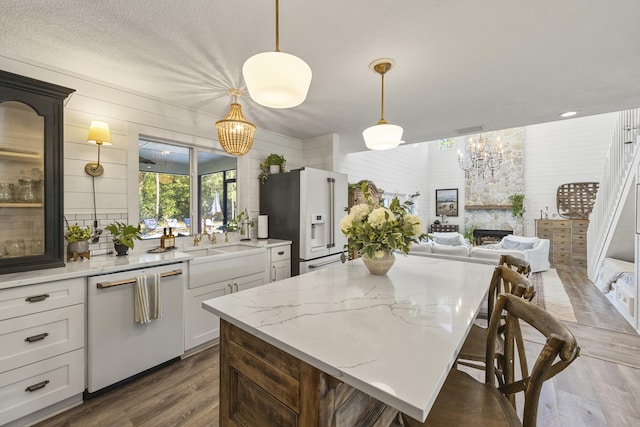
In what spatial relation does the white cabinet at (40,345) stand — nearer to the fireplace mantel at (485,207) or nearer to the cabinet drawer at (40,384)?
the cabinet drawer at (40,384)

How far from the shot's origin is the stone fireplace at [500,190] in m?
8.40

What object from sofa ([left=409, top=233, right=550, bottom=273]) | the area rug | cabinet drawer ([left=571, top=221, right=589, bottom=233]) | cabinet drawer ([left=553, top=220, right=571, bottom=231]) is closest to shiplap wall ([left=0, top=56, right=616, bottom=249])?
cabinet drawer ([left=553, top=220, right=571, bottom=231])

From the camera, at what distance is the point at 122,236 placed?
242 cm

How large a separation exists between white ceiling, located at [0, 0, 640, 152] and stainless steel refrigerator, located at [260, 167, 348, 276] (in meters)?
1.02

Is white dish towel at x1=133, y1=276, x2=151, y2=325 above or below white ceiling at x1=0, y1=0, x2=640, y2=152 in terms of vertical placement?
below

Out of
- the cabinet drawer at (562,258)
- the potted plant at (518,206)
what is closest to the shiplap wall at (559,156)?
the potted plant at (518,206)

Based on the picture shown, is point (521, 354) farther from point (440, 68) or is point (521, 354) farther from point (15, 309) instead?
point (15, 309)

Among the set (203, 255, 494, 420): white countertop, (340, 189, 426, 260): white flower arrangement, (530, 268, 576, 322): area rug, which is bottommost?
(530, 268, 576, 322): area rug

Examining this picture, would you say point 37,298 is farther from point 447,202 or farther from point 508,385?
point 447,202

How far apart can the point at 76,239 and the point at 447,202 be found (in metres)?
10.1

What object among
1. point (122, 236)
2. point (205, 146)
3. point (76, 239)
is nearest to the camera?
point (76, 239)

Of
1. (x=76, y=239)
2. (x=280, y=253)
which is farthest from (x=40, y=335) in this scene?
(x=280, y=253)

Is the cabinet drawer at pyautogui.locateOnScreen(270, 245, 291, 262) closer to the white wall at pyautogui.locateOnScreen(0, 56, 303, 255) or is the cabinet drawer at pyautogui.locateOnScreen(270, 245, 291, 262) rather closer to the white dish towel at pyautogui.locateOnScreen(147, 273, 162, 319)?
the white dish towel at pyautogui.locateOnScreen(147, 273, 162, 319)

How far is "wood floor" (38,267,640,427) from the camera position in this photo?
70.8 inches
